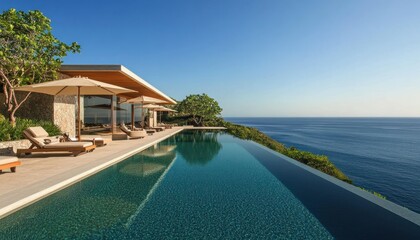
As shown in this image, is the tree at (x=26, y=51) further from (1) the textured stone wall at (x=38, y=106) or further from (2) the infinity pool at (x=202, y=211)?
(2) the infinity pool at (x=202, y=211)

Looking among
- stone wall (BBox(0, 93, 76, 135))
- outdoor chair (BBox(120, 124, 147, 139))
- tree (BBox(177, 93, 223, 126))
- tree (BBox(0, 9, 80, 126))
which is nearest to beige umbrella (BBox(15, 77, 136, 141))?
tree (BBox(0, 9, 80, 126))

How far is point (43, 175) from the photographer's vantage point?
18.2 ft

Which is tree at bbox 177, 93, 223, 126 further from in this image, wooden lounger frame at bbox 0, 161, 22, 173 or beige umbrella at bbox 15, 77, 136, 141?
wooden lounger frame at bbox 0, 161, 22, 173

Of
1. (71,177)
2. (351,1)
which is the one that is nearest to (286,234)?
(71,177)

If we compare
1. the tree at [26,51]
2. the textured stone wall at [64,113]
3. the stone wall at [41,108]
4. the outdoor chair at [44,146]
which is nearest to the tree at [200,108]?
the textured stone wall at [64,113]

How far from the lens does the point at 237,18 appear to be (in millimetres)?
19719

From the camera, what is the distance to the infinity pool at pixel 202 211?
347cm

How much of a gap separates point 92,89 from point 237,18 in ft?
45.1

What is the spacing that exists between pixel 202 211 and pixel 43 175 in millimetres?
3767

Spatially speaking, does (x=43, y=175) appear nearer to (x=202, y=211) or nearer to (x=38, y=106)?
(x=202, y=211)

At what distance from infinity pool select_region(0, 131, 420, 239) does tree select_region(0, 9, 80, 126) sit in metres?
6.72

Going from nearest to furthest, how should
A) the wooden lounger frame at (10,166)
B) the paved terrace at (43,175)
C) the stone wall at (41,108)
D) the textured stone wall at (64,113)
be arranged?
the paved terrace at (43,175) → the wooden lounger frame at (10,166) → the stone wall at (41,108) → the textured stone wall at (64,113)

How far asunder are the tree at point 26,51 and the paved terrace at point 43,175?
4030mm

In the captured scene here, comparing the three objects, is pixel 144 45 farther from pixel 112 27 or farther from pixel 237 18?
pixel 237 18
